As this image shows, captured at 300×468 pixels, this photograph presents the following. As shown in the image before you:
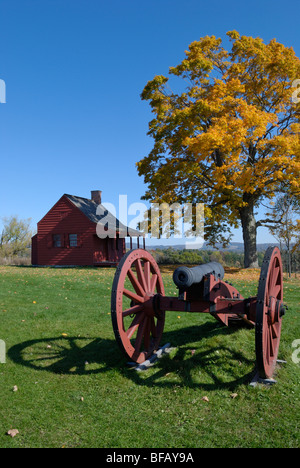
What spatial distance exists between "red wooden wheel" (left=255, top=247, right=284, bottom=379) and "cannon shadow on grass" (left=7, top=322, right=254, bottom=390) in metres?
0.52

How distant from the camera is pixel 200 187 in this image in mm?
22891

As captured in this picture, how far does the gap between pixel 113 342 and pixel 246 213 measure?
56.9 ft

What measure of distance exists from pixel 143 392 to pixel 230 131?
16.3 meters

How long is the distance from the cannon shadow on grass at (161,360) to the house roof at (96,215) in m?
21.3

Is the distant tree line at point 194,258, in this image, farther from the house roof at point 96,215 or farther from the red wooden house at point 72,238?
the red wooden house at point 72,238

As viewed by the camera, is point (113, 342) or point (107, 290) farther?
point (107, 290)

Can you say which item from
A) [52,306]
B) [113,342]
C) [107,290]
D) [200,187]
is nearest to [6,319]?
[52,306]

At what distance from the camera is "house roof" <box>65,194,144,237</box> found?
2863cm

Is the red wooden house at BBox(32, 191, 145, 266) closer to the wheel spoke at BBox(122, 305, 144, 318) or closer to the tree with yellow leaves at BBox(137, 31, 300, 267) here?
the tree with yellow leaves at BBox(137, 31, 300, 267)

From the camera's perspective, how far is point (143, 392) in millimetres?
4973
